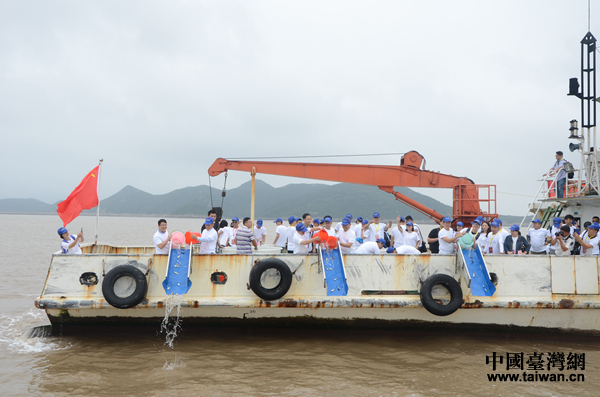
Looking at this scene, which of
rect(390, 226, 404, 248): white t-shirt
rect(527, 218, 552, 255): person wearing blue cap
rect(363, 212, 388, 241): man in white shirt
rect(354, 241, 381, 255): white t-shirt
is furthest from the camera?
rect(363, 212, 388, 241): man in white shirt

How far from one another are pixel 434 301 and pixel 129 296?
496 centimetres

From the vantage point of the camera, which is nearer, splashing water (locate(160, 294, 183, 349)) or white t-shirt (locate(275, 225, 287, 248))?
splashing water (locate(160, 294, 183, 349))

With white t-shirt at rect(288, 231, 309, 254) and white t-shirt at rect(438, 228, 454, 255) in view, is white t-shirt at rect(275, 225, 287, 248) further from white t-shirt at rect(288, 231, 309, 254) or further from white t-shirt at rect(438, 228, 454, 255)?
white t-shirt at rect(438, 228, 454, 255)

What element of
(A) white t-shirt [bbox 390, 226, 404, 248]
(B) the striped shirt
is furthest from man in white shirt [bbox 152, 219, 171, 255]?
(A) white t-shirt [bbox 390, 226, 404, 248]

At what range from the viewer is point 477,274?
689cm

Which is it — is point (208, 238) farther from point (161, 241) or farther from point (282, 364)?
point (282, 364)

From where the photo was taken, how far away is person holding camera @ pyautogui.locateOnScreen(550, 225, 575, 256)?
24.4 ft

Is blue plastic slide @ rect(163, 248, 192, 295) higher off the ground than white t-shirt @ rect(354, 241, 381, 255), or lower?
lower

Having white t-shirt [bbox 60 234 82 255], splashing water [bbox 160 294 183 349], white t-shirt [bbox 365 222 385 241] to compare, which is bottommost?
splashing water [bbox 160 294 183 349]

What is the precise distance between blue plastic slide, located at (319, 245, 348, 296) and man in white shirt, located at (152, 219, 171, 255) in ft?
8.79

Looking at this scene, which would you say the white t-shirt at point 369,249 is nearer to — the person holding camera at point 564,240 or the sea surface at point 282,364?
the sea surface at point 282,364

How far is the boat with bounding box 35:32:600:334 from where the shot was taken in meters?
6.71

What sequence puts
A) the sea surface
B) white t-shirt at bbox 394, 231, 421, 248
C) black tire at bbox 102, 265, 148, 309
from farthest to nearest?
white t-shirt at bbox 394, 231, 421, 248
black tire at bbox 102, 265, 148, 309
the sea surface

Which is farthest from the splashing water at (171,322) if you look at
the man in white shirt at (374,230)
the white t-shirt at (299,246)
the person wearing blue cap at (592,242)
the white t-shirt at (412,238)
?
the person wearing blue cap at (592,242)
